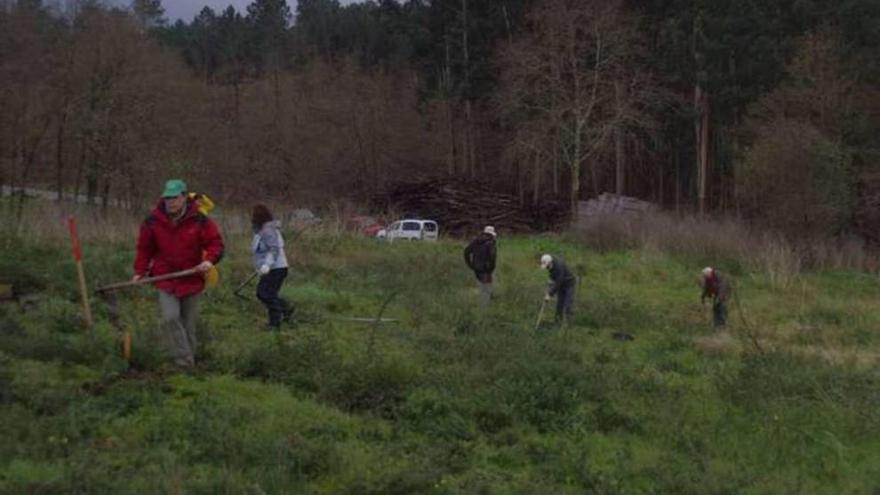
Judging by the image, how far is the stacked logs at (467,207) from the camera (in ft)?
141

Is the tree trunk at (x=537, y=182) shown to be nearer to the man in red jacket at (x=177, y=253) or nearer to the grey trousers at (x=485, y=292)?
the grey trousers at (x=485, y=292)

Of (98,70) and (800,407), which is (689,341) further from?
(98,70)

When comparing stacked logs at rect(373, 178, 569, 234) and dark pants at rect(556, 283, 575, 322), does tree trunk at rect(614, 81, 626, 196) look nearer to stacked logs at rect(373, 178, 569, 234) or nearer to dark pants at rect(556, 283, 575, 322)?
stacked logs at rect(373, 178, 569, 234)

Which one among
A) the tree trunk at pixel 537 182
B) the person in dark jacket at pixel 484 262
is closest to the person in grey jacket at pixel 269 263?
the person in dark jacket at pixel 484 262

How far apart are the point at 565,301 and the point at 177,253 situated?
352 inches

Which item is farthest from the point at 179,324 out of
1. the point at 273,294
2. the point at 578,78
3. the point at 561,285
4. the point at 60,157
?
the point at 578,78

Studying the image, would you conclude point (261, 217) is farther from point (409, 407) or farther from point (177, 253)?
point (409, 407)

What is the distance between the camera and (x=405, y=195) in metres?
45.3

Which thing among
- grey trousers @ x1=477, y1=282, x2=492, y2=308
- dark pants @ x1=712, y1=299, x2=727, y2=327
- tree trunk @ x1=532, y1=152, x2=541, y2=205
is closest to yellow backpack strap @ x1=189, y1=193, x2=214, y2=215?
grey trousers @ x1=477, y1=282, x2=492, y2=308

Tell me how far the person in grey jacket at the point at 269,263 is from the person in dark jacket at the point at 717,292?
7918mm

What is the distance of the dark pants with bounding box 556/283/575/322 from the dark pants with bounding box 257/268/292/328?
5371 millimetres

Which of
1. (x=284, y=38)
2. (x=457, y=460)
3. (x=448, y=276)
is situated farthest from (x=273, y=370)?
(x=284, y=38)

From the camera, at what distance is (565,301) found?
16641 mm

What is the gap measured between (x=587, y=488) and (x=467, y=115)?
45.2 m
